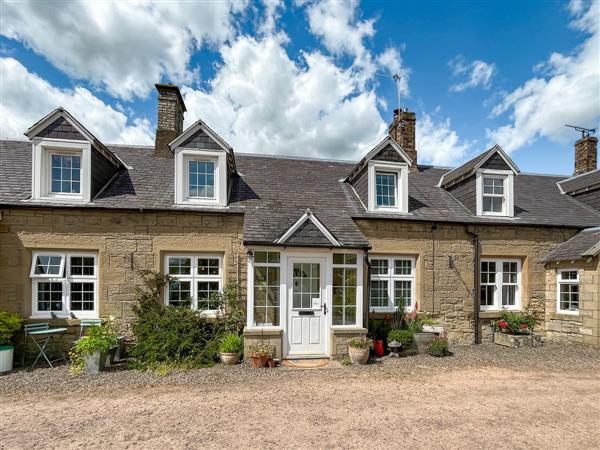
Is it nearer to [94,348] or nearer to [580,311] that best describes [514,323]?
[580,311]

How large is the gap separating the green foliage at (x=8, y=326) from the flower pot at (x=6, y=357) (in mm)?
197

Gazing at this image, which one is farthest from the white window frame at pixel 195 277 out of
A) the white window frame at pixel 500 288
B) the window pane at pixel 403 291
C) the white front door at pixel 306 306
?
the white window frame at pixel 500 288

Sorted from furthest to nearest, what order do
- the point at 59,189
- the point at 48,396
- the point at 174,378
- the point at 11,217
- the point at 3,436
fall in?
the point at 59,189
the point at 11,217
the point at 174,378
the point at 48,396
the point at 3,436

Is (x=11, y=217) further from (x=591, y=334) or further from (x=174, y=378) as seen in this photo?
(x=591, y=334)

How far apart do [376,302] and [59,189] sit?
10.5 m

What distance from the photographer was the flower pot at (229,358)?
28.1 feet

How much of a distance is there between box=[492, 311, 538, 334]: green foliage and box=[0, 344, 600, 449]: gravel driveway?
2299 millimetres

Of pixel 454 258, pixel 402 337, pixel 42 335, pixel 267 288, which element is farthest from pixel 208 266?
pixel 454 258

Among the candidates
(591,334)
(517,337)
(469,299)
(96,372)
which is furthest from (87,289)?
(591,334)

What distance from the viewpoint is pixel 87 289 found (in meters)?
9.49

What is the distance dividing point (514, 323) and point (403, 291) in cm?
398

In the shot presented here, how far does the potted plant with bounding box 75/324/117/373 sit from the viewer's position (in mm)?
7793

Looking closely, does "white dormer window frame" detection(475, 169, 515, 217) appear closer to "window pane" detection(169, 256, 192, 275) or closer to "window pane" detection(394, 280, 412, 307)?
"window pane" detection(394, 280, 412, 307)

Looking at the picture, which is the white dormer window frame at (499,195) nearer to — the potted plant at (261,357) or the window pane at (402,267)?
the window pane at (402,267)
